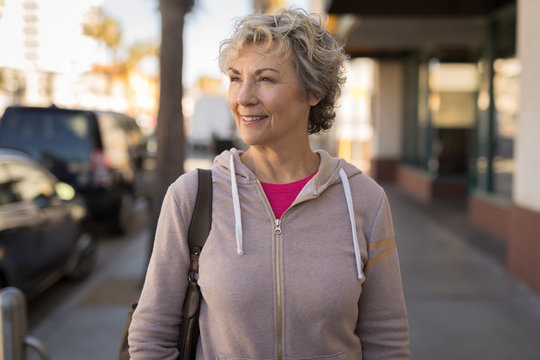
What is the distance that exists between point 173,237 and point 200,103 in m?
32.2

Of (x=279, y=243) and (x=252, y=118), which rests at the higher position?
(x=252, y=118)

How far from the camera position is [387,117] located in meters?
17.9

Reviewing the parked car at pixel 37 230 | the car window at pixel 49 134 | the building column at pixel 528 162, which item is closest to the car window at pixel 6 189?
the parked car at pixel 37 230

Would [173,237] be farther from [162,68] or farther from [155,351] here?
[162,68]

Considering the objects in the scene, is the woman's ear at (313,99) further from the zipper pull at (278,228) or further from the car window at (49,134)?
the car window at (49,134)

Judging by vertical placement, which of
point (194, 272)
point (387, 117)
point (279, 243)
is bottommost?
point (194, 272)

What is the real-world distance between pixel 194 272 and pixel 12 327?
1793 mm

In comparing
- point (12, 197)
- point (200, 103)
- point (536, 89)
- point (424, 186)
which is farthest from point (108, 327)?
point (200, 103)

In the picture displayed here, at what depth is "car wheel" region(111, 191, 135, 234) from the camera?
10.1 meters

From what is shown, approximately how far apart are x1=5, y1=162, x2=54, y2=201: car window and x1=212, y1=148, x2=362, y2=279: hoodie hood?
4.44 m

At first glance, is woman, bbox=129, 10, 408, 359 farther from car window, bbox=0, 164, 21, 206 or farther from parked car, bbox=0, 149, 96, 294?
car window, bbox=0, 164, 21, 206

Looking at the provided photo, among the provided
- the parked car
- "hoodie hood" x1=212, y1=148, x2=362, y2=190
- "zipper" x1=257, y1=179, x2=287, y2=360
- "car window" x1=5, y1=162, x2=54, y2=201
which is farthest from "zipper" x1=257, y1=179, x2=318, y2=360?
"car window" x1=5, y1=162, x2=54, y2=201

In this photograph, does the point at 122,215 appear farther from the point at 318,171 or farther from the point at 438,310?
the point at 318,171

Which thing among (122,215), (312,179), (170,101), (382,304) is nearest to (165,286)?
(312,179)
